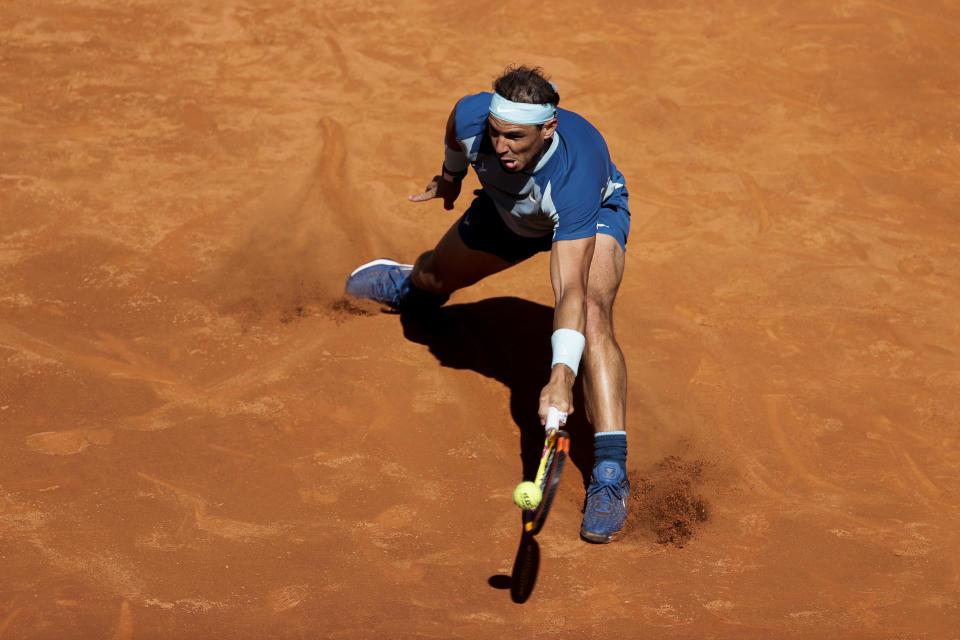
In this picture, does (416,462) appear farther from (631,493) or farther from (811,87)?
(811,87)

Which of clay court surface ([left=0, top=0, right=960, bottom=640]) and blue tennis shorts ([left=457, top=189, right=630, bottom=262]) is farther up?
blue tennis shorts ([left=457, top=189, right=630, bottom=262])

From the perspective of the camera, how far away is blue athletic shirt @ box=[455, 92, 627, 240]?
4250 mm

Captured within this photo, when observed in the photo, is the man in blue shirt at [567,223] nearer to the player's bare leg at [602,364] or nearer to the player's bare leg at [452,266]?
the player's bare leg at [602,364]

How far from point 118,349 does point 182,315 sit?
47 centimetres

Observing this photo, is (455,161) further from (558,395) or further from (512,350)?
(558,395)

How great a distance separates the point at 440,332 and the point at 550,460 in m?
1.98

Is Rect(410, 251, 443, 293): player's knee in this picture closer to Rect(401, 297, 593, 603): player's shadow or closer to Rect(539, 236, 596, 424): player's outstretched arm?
Rect(401, 297, 593, 603): player's shadow

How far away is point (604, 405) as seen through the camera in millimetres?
4387

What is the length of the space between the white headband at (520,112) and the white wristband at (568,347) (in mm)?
866

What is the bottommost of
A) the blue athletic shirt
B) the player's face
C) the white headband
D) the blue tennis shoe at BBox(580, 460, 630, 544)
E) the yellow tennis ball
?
the blue tennis shoe at BBox(580, 460, 630, 544)

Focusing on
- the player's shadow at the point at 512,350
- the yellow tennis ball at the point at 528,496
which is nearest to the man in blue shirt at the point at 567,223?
the yellow tennis ball at the point at 528,496

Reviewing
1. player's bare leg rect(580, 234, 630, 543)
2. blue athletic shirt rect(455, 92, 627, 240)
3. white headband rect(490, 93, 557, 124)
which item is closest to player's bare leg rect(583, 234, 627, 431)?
player's bare leg rect(580, 234, 630, 543)

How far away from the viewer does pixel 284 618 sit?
3729 millimetres

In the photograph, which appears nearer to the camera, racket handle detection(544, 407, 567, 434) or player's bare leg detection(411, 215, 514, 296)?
racket handle detection(544, 407, 567, 434)
